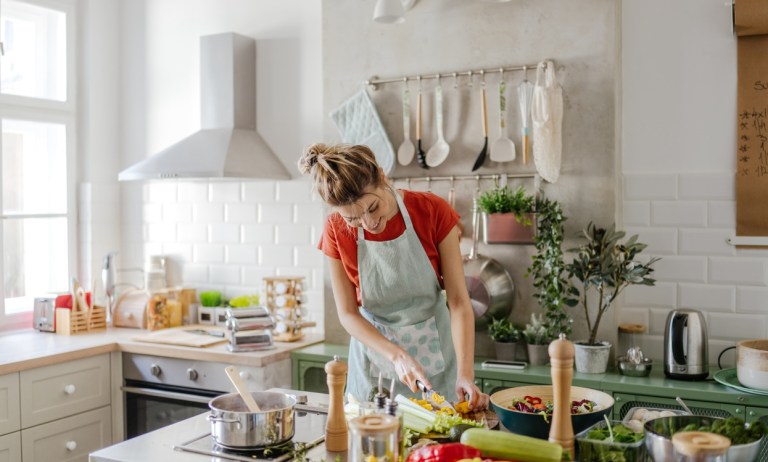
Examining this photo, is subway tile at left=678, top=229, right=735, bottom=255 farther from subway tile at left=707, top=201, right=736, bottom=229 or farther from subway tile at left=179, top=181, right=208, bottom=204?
subway tile at left=179, top=181, right=208, bottom=204

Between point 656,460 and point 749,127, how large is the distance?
2216mm

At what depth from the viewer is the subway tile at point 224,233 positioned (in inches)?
182

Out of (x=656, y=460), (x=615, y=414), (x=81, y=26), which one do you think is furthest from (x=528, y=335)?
(x=81, y=26)

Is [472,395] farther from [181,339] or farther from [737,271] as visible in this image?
[181,339]

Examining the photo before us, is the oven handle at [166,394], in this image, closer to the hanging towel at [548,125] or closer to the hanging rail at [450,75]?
the hanging rail at [450,75]

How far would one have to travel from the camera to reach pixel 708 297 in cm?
343

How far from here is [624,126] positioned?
357cm

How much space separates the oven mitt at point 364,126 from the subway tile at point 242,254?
3.30ft

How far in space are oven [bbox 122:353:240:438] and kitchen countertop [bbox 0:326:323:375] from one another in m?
0.06

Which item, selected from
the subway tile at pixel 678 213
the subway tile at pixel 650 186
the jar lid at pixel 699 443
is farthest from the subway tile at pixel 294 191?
the jar lid at pixel 699 443

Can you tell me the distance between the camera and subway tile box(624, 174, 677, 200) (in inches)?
137

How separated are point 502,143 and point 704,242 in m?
1.04

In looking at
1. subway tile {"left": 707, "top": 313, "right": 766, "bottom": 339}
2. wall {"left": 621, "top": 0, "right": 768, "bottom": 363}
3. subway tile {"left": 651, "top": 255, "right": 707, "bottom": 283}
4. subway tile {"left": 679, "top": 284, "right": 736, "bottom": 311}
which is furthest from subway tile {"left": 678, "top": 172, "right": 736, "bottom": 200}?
subway tile {"left": 707, "top": 313, "right": 766, "bottom": 339}

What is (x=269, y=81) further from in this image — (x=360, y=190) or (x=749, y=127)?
(x=749, y=127)
